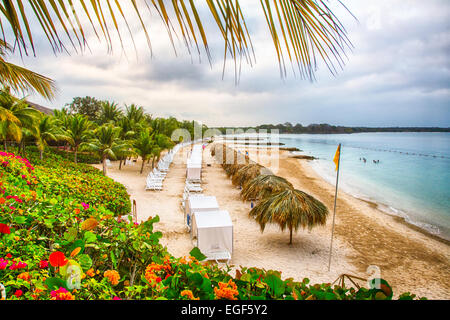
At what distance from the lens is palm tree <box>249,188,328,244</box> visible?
23.9ft

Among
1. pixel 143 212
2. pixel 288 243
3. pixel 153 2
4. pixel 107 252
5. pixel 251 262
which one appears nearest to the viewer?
pixel 153 2

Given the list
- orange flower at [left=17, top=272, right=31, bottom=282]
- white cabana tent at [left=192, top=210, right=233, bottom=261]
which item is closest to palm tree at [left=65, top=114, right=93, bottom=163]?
white cabana tent at [left=192, top=210, right=233, bottom=261]

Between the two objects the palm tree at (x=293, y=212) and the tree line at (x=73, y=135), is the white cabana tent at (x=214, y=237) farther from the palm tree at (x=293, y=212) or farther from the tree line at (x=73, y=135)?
the tree line at (x=73, y=135)

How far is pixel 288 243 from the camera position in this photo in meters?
8.13

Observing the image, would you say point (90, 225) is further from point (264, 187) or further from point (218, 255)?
point (264, 187)

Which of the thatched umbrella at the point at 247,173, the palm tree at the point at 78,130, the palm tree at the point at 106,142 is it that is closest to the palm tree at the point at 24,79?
the thatched umbrella at the point at 247,173

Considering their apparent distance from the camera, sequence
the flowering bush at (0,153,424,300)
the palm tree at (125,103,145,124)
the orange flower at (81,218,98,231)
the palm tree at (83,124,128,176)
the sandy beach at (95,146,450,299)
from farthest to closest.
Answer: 1. the palm tree at (125,103,145,124)
2. the palm tree at (83,124,128,176)
3. the sandy beach at (95,146,450,299)
4. the orange flower at (81,218,98,231)
5. the flowering bush at (0,153,424,300)

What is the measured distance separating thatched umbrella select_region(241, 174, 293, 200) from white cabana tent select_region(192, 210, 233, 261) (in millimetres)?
3461

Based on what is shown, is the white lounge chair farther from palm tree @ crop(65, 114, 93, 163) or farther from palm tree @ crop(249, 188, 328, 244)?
palm tree @ crop(65, 114, 93, 163)

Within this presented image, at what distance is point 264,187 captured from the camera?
33.3ft

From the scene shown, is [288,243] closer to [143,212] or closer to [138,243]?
[143,212]
